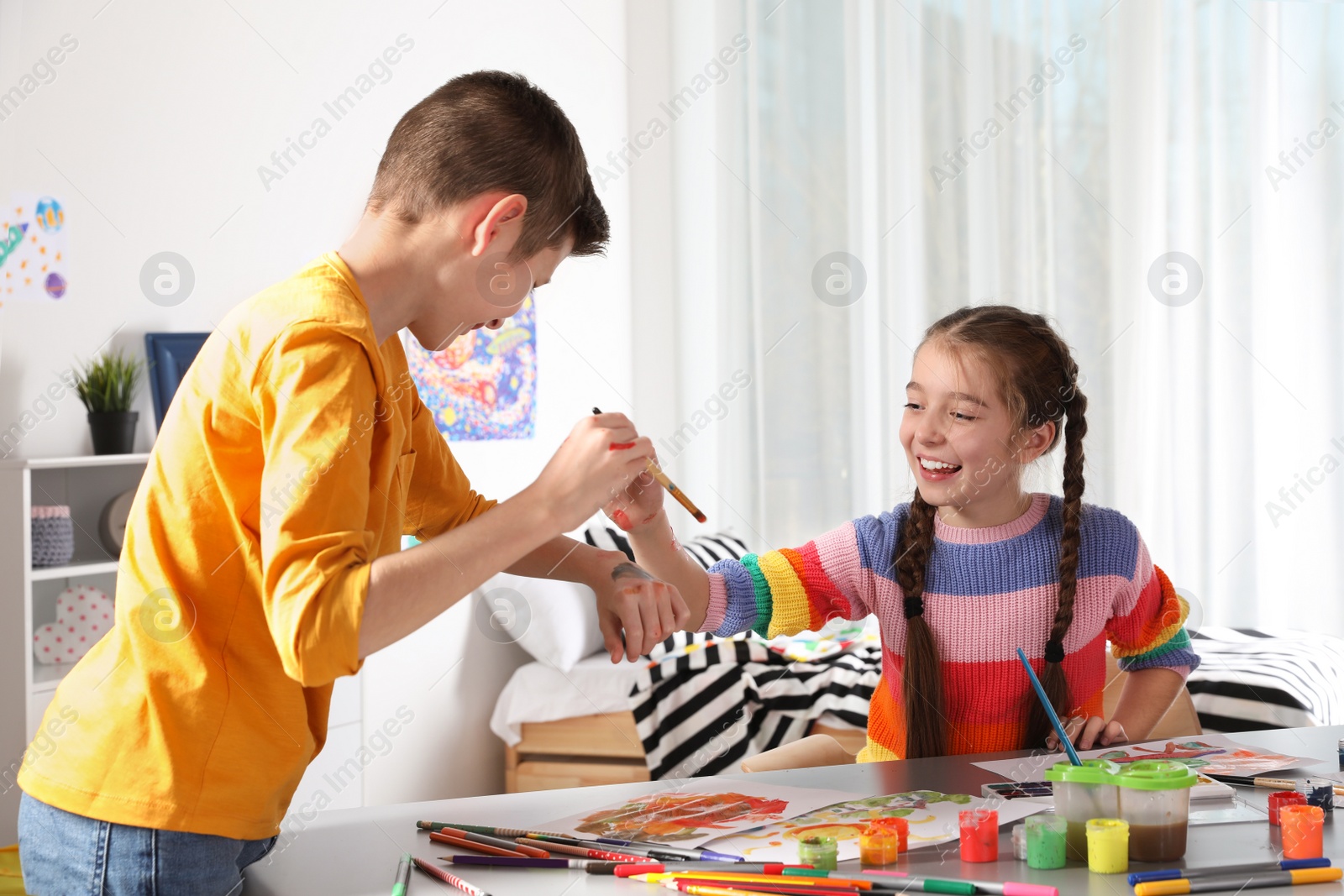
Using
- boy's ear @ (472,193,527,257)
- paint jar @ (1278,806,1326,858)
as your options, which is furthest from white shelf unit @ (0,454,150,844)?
paint jar @ (1278,806,1326,858)

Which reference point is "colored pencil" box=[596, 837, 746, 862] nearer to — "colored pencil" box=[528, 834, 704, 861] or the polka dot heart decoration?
"colored pencil" box=[528, 834, 704, 861]

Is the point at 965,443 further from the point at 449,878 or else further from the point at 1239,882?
the point at 449,878

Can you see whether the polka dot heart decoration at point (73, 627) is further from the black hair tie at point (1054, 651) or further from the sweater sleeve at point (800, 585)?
the black hair tie at point (1054, 651)

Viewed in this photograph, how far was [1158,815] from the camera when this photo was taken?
0.85 metres

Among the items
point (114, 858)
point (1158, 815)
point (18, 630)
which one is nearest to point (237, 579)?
point (114, 858)

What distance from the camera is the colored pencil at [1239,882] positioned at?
0.78 metres

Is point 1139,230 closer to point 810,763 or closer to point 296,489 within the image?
point 810,763

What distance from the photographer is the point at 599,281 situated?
3887 millimetres

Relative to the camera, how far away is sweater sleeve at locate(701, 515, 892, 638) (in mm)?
1361

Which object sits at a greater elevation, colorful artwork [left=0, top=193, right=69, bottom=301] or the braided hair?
colorful artwork [left=0, top=193, right=69, bottom=301]

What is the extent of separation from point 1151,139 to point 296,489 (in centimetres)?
343

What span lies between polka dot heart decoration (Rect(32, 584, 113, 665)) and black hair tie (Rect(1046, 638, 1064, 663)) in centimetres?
159

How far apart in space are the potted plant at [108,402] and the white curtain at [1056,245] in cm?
230

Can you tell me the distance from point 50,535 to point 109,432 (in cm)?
23
